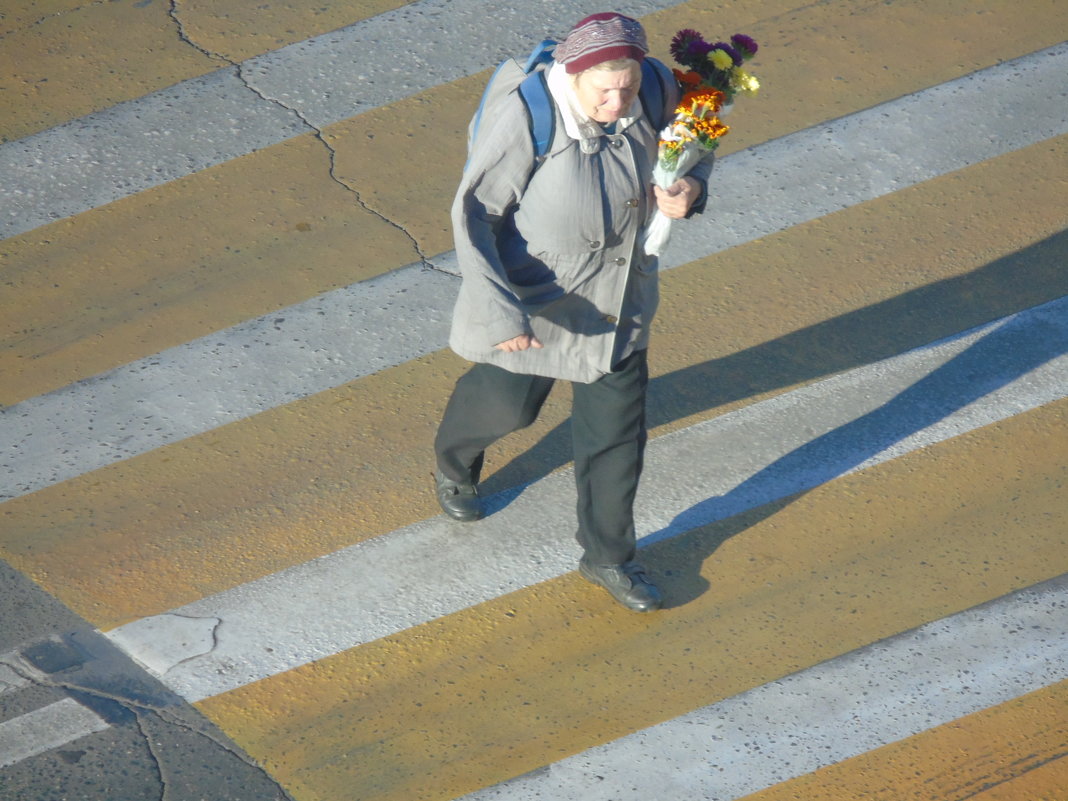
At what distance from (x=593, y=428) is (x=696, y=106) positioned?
1.10 meters

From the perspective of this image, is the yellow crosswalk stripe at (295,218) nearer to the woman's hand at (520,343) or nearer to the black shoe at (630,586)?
the black shoe at (630,586)

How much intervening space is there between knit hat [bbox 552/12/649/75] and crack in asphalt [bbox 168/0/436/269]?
2.49m

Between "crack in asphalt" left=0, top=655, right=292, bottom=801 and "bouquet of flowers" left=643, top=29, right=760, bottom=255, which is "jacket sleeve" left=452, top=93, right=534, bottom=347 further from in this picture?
"crack in asphalt" left=0, top=655, right=292, bottom=801

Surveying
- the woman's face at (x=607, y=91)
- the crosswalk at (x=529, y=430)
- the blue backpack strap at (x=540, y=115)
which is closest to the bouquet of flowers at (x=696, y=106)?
the woman's face at (x=607, y=91)

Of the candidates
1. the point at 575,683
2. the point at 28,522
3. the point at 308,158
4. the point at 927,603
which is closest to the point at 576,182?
the point at 575,683

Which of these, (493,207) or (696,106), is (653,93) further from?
(493,207)

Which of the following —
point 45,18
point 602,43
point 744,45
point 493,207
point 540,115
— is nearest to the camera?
point 602,43

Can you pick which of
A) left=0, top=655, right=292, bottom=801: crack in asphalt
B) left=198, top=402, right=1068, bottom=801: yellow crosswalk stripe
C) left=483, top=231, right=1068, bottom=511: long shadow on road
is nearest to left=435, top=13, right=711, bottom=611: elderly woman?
left=198, top=402, right=1068, bottom=801: yellow crosswalk stripe

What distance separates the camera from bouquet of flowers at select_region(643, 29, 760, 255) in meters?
4.10

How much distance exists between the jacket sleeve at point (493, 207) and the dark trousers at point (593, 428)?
49 cm

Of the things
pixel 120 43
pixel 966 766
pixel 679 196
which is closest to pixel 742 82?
pixel 679 196

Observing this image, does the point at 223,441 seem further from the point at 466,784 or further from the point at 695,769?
the point at 695,769

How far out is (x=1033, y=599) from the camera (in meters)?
4.77

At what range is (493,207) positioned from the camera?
4.10 metres
